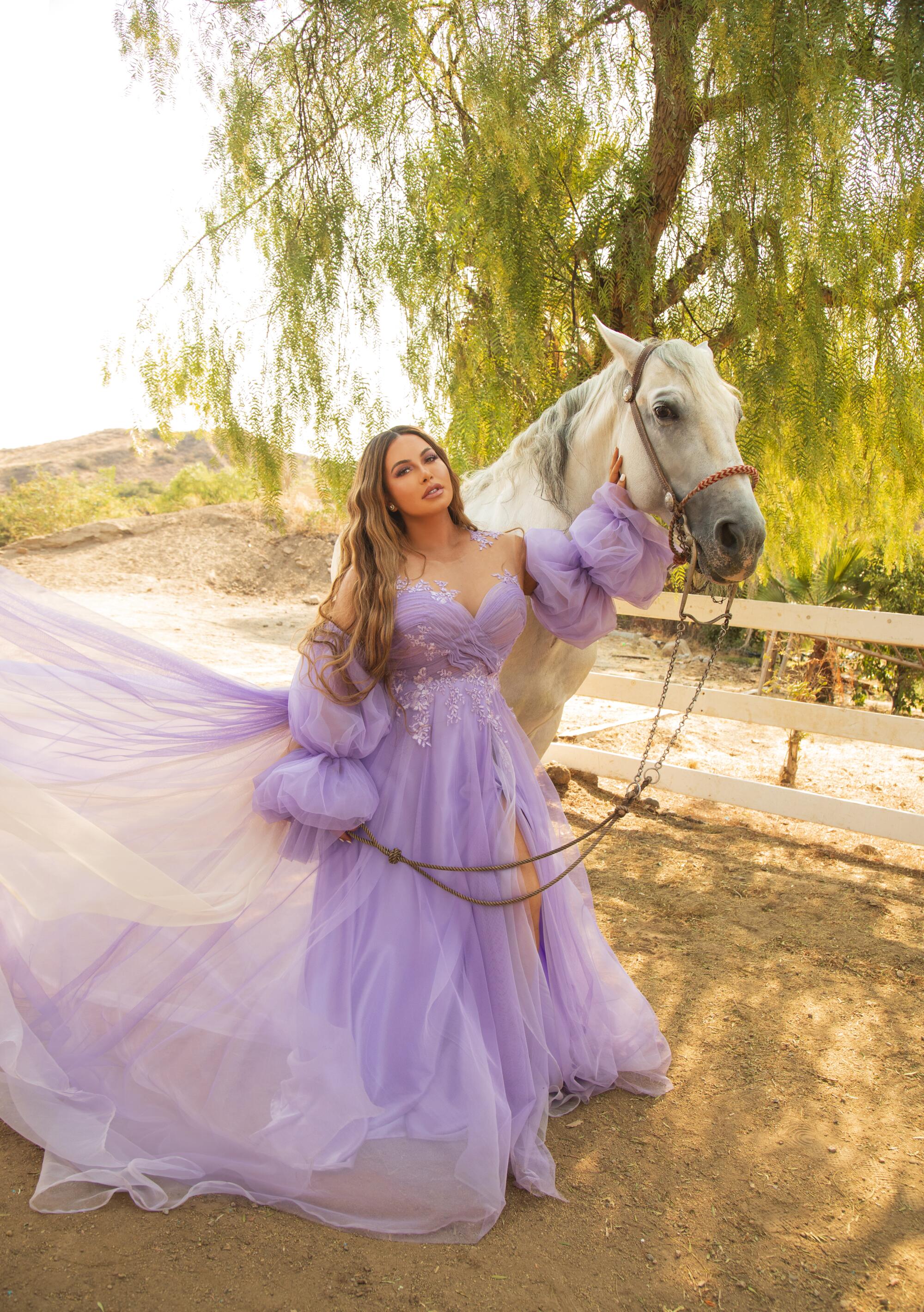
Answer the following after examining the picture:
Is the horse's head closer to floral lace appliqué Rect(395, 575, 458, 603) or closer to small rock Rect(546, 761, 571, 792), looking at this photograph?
floral lace appliqué Rect(395, 575, 458, 603)

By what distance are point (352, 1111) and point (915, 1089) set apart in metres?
1.66

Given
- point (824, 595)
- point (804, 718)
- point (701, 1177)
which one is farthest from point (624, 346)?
point (824, 595)

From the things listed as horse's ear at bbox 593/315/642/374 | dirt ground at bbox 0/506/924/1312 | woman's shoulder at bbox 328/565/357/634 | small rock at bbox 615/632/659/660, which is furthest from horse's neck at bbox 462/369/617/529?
small rock at bbox 615/632/659/660

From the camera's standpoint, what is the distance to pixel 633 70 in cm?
363

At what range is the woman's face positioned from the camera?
208cm

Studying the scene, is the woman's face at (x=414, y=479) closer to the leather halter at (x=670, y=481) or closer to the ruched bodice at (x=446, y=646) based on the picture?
the ruched bodice at (x=446, y=646)

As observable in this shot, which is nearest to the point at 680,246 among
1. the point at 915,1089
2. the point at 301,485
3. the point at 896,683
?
the point at 301,485

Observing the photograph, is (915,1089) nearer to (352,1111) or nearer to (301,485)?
(352,1111)

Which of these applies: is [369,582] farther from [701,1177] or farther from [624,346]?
[701,1177]

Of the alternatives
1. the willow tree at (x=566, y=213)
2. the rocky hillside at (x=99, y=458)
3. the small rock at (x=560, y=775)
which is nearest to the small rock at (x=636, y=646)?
the small rock at (x=560, y=775)

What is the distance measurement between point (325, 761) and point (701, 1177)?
1.31m

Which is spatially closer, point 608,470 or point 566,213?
point 608,470

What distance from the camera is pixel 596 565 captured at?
7.13ft

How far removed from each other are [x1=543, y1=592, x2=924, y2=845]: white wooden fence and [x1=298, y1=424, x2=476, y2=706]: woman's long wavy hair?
69.3 inches
